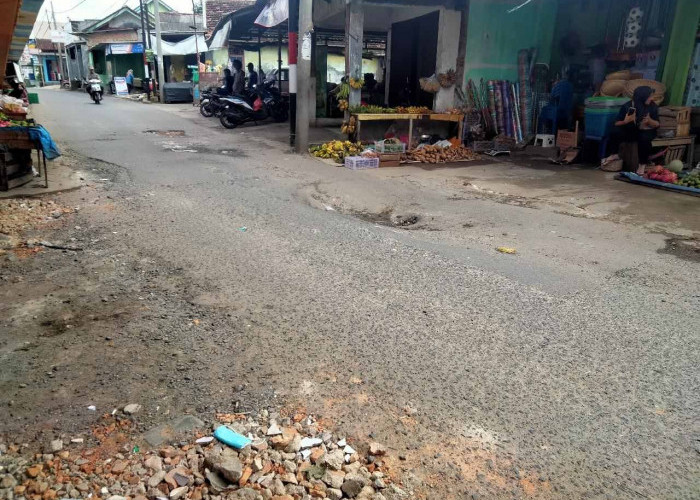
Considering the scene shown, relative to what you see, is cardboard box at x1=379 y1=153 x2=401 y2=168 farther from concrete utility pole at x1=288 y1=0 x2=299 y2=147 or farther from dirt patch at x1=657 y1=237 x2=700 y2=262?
dirt patch at x1=657 y1=237 x2=700 y2=262

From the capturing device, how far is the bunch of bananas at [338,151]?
35.2 feet

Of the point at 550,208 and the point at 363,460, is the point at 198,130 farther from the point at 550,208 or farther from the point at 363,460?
the point at 363,460

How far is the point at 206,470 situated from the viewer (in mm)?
2264

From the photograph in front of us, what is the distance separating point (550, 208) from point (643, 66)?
6.14 m

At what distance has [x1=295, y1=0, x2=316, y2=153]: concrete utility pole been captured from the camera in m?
10.6

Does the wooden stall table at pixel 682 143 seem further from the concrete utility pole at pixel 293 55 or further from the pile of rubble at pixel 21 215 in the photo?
the pile of rubble at pixel 21 215

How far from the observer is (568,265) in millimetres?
4875

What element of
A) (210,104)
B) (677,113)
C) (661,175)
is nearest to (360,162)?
(661,175)

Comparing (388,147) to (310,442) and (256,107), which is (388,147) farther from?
(310,442)

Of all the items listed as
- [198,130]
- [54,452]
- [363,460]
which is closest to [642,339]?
[363,460]

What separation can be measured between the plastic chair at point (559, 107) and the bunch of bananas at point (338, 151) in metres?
5.01

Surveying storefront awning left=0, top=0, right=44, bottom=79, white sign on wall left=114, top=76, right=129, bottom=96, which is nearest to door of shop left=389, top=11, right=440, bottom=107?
storefront awning left=0, top=0, right=44, bottom=79

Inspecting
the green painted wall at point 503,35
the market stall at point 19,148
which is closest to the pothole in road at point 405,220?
the market stall at point 19,148

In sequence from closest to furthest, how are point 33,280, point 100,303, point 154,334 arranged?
point 154,334
point 100,303
point 33,280
